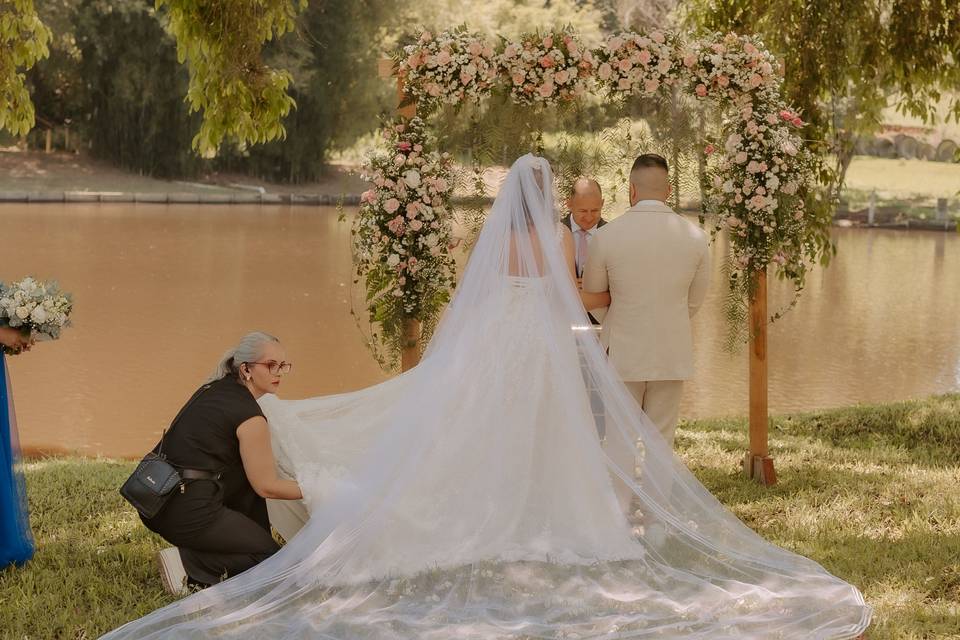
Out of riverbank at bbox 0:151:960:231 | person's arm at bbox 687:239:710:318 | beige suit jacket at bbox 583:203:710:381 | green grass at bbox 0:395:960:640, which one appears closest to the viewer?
green grass at bbox 0:395:960:640

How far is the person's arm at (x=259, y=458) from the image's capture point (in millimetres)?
4809

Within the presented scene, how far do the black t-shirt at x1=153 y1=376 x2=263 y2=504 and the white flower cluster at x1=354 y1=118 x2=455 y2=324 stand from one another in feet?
6.11

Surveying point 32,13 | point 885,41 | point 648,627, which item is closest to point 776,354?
point 885,41

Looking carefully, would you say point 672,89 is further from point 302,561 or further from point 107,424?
point 107,424

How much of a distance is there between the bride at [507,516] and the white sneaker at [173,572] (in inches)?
17.0

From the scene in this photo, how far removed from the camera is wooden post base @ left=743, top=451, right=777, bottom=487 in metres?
7.11

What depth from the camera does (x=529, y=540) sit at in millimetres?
4883

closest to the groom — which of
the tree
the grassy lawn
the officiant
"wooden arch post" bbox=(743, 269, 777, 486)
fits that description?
the officiant

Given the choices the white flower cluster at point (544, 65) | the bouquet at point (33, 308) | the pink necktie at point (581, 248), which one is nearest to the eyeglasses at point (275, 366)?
the bouquet at point (33, 308)

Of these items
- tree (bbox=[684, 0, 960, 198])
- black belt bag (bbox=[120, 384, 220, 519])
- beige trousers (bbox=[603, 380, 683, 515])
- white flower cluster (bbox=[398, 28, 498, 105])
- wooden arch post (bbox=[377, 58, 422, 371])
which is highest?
tree (bbox=[684, 0, 960, 198])

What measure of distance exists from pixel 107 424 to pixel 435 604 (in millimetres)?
6453

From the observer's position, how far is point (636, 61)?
6699mm

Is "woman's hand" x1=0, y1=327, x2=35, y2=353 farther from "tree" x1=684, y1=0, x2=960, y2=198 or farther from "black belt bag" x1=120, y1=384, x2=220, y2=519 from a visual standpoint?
"tree" x1=684, y1=0, x2=960, y2=198

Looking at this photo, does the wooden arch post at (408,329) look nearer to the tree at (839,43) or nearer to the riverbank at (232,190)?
the tree at (839,43)
